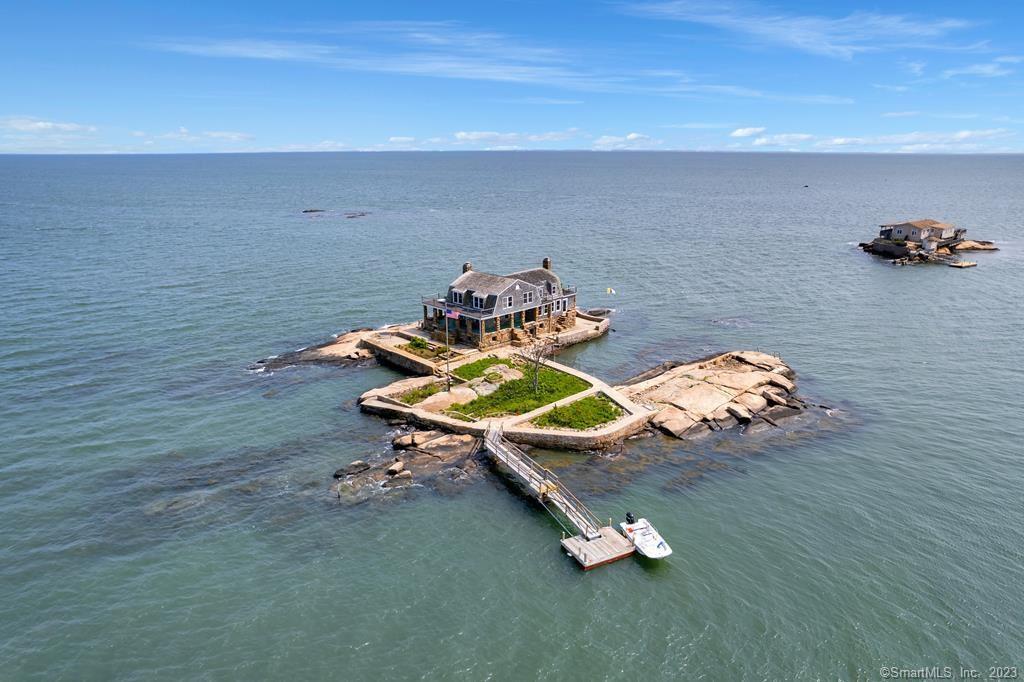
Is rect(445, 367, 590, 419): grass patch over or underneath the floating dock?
over

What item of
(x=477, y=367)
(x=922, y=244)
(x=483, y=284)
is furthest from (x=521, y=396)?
(x=922, y=244)

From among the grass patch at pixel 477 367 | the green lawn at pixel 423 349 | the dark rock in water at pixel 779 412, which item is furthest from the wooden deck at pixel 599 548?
the green lawn at pixel 423 349

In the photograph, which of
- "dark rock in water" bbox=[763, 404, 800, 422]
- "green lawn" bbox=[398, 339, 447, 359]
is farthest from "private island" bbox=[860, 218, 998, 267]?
"green lawn" bbox=[398, 339, 447, 359]

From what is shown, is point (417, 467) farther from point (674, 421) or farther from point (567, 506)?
point (674, 421)

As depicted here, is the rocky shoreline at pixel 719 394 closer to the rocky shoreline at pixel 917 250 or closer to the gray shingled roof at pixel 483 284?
the gray shingled roof at pixel 483 284

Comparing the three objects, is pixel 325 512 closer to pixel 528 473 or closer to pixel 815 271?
pixel 528 473

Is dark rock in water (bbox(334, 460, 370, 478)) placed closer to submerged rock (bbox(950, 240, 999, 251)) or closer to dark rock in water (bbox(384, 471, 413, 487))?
dark rock in water (bbox(384, 471, 413, 487))

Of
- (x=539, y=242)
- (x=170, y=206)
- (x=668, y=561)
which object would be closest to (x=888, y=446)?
(x=668, y=561)
